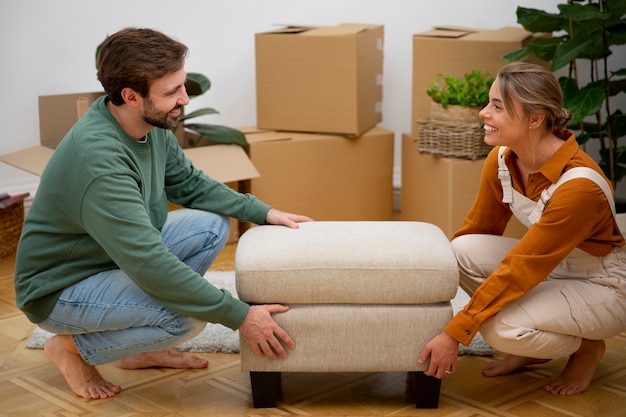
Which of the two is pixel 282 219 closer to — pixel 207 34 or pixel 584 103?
pixel 584 103

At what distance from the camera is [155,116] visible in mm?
2020

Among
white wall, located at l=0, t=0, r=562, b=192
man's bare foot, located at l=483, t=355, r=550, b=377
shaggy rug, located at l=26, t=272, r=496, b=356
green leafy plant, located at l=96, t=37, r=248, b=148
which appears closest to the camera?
man's bare foot, located at l=483, t=355, r=550, b=377

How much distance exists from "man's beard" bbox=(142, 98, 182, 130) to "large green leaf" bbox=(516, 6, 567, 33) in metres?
1.48

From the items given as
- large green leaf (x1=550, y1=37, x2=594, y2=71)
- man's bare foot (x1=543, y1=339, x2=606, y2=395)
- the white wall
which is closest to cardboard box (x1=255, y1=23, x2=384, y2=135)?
the white wall

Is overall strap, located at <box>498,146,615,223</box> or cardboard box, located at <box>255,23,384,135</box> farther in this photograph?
cardboard box, located at <box>255,23,384,135</box>

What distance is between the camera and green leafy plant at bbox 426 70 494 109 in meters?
3.16

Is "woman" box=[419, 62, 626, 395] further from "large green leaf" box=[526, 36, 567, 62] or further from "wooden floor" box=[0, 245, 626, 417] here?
"large green leaf" box=[526, 36, 567, 62]

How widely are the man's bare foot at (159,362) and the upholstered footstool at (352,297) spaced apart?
32cm

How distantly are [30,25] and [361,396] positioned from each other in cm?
229

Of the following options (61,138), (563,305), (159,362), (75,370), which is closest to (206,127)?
(61,138)

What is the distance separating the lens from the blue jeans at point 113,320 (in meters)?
2.06

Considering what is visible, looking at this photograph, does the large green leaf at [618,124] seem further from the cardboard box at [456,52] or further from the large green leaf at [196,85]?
the large green leaf at [196,85]

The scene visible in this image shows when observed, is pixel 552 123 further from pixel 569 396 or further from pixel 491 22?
pixel 491 22

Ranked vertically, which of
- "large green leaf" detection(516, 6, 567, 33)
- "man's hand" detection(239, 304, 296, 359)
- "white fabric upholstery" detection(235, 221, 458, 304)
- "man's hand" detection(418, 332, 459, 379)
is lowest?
"man's hand" detection(418, 332, 459, 379)
